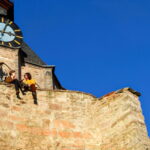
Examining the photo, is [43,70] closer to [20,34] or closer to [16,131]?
[20,34]

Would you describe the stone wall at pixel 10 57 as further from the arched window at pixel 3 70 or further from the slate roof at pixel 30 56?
the slate roof at pixel 30 56

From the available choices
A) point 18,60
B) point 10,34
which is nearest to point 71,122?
point 18,60

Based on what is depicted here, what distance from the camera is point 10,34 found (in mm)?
32219

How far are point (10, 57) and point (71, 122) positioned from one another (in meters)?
17.0

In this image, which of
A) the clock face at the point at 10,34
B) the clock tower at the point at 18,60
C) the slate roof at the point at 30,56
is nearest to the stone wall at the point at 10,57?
the clock tower at the point at 18,60

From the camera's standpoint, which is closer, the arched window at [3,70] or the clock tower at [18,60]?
the arched window at [3,70]

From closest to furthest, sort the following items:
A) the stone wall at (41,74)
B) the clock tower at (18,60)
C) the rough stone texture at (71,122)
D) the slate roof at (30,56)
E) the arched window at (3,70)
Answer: the rough stone texture at (71,122)
the arched window at (3,70)
the clock tower at (18,60)
the stone wall at (41,74)
the slate roof at (30,56)

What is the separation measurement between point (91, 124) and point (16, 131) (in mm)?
2375

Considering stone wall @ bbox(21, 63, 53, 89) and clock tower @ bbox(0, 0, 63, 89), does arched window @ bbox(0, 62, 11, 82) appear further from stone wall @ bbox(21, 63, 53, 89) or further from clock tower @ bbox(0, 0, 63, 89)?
stone wall @ bbox(21, 63, 53, 89)

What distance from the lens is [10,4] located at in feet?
120

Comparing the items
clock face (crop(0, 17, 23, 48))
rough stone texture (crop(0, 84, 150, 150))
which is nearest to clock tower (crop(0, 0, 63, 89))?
clock face (crop(0, 17, 23, 48))

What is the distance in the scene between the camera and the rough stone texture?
523 inches

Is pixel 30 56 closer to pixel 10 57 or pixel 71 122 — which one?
pixel 10 57

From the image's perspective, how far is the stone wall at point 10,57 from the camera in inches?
1188
